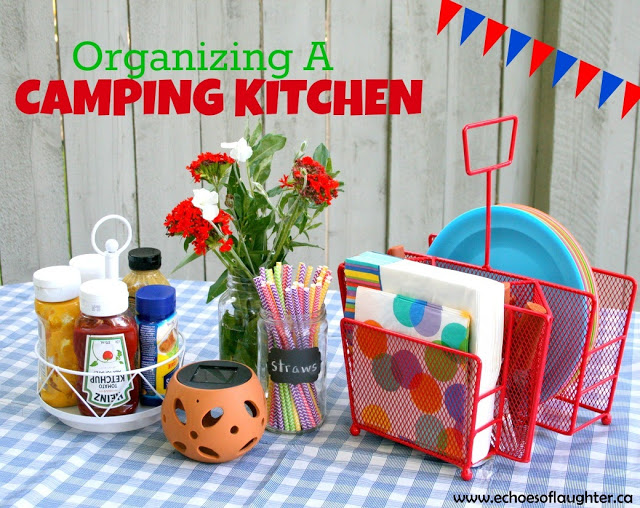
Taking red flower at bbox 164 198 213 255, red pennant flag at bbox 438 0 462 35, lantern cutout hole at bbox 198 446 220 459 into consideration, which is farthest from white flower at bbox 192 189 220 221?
red pennant flag at bbox 438 0 462 35

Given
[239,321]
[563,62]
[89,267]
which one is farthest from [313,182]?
[563,62]

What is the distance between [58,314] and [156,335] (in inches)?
4.6

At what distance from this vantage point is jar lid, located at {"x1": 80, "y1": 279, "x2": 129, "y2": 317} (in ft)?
2.89

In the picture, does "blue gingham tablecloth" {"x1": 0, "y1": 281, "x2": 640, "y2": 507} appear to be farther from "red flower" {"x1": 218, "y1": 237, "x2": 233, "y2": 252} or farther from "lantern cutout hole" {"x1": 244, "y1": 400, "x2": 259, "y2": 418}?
"red flower" {"x1": 218, "y1": 237, "x2": 233, "y2": 252}

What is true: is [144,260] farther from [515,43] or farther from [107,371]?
[515,43]

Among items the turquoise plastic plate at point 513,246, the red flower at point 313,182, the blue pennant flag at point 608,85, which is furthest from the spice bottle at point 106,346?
the blue pennant flag at point 608,85

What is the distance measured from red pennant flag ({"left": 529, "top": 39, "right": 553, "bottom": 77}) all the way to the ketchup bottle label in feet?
4.32

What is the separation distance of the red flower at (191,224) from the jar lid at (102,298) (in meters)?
0.09

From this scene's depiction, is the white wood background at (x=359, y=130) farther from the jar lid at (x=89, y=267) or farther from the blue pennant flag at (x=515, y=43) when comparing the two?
the jar lid at (x=89, y=267)

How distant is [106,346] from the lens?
901 millimetres

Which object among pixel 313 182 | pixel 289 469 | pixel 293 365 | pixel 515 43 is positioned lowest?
pixel 289 469

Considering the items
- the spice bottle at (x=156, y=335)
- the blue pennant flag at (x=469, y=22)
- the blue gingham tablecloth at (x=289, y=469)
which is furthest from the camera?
the blue pennant flag at (x=469, y=22)

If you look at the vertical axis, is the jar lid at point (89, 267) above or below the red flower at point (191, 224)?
below

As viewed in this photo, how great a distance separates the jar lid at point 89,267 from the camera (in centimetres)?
100
